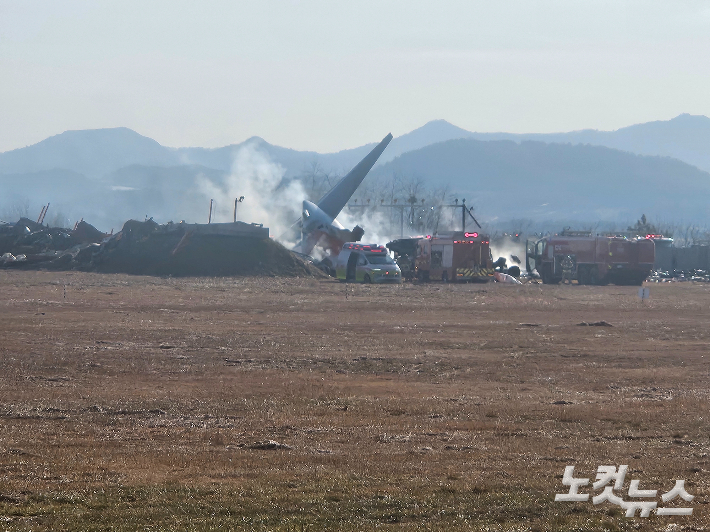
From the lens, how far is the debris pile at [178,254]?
59156 millimetres

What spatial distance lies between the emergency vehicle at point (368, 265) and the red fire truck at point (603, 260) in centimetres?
1174

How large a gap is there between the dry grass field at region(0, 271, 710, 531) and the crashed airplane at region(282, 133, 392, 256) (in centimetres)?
3890

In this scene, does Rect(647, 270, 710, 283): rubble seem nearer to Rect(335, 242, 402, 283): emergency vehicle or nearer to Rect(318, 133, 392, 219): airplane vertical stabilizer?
Rect(335, 242, 402, 283): emergency vehicle

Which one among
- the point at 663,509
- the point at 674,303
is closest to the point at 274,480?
the point at 663,509

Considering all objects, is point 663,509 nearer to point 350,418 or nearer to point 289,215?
point 350,418

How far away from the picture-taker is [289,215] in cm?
8944

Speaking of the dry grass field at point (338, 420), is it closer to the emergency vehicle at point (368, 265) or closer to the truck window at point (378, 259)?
the emergency vehicle at point (368, 265)

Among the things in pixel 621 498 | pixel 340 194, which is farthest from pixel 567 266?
pixel 621 498

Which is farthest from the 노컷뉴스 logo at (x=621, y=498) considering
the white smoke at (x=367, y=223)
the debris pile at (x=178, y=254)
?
the white smoke at (x=367, y=223)

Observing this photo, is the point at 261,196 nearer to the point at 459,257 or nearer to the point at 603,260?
the point at 459,257

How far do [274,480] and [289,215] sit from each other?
8008 centimetres

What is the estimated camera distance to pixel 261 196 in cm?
9719

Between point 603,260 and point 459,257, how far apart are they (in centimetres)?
942

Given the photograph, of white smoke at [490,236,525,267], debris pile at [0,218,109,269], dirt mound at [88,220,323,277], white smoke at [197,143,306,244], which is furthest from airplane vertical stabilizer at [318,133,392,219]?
debris pile at [0,218,109,269]
